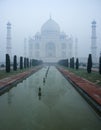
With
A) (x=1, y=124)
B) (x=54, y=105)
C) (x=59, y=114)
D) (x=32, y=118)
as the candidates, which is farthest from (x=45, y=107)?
(x=1, y=124)

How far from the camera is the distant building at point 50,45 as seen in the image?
59688mm

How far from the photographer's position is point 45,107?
532cm

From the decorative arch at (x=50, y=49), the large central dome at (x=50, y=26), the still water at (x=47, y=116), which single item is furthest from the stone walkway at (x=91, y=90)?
the decorative arch at (x=50, y=49)

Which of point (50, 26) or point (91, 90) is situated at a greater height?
point (50, 26)

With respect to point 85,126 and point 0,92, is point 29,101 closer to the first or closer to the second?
point 0,92

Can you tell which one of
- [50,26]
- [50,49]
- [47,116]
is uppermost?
[50,26]

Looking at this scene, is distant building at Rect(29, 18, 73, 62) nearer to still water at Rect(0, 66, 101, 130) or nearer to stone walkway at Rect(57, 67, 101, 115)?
stone walkway at Rect(57, 67, 101, 115)

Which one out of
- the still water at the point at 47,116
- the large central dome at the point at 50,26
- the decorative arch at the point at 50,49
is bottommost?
the still water at the point at 47,116

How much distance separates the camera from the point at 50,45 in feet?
203

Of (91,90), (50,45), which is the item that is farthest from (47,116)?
(50,45)

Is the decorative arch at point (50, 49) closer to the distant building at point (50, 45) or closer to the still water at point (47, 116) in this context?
the distant building at point (50, 45)

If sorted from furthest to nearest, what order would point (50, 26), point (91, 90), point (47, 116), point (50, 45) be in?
point (50, 45), point (50, 26), point (91, 90), point (47, 116)

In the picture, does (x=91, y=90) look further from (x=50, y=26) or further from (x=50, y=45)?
(x=50, y=45)

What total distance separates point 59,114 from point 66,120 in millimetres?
439
